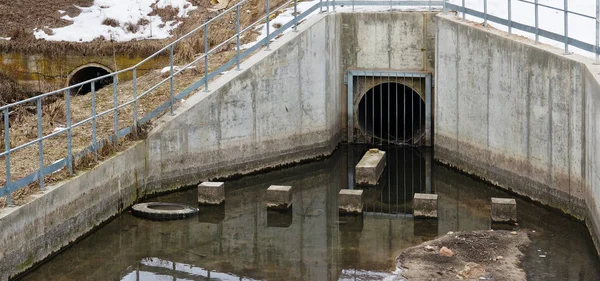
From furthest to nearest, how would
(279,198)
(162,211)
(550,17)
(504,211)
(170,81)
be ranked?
(550,17) < (170,81) < (279,198) < (162,211) < (504,211)

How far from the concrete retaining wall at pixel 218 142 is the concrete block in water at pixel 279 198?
72.6 inches

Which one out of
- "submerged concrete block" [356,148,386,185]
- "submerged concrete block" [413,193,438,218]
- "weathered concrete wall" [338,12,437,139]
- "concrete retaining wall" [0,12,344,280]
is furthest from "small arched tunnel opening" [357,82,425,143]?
"submerged concrete block" [413,193,438,218]

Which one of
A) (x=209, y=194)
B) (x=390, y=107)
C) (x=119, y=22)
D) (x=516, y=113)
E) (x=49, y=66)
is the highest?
(x=119, y=22)

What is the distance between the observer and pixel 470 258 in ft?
45.4

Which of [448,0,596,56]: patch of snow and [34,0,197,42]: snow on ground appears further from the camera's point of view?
[34,0,197,42]: snow on ground

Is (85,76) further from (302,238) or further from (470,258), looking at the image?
(470,258)

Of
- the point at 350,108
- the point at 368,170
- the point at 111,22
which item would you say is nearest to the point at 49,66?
the point at 111,22

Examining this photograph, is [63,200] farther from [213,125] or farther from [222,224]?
[213,125]

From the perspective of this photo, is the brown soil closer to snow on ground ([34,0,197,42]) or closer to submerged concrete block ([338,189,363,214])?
submerged concrete block ([338,189,363,214])

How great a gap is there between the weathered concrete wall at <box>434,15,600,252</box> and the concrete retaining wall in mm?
2479

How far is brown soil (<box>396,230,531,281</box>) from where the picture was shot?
1314 centimetres

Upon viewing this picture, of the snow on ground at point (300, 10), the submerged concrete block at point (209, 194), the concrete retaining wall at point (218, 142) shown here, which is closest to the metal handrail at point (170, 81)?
the snow on ground at point (300, 10)

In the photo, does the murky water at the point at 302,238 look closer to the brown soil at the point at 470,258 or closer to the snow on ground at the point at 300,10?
the brown soil at the point at 470,258

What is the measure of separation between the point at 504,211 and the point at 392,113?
793 centimetres
